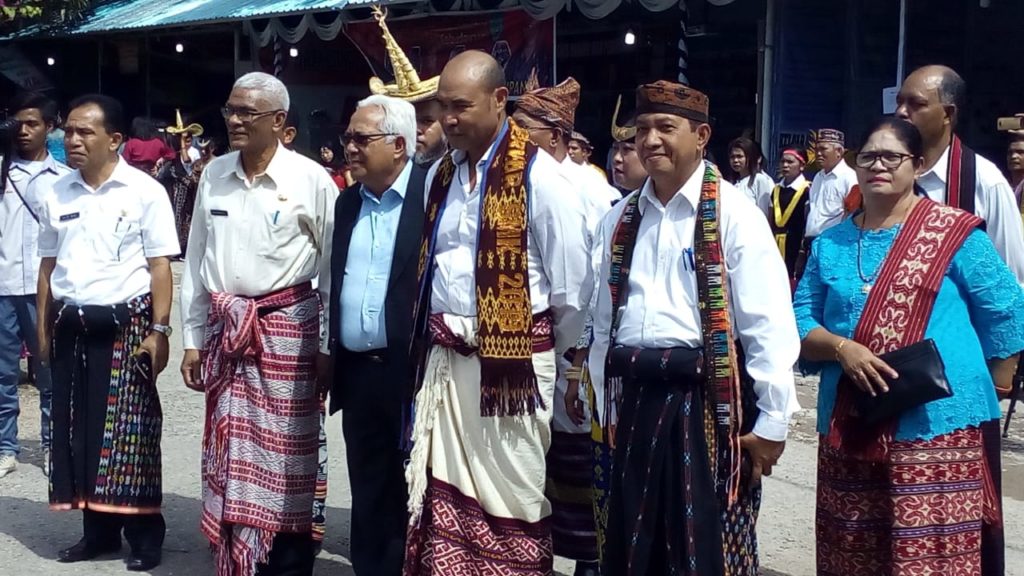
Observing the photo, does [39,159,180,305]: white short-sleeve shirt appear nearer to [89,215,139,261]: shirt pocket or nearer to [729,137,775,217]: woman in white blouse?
[89,215,139,261]: shirt pocket

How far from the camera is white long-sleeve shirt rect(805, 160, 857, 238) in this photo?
10516mm

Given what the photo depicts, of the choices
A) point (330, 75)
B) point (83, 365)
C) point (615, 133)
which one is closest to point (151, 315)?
point (83, 365)

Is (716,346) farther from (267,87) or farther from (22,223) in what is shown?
(22,223)

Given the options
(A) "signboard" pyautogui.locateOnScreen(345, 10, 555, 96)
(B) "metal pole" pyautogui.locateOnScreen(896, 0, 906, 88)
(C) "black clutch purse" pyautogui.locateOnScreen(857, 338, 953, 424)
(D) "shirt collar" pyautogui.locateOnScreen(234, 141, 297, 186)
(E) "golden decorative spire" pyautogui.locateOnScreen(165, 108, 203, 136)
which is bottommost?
(C) "black clutch purse" pyautogui.locateOnScreen(857, 338, 953, 424)

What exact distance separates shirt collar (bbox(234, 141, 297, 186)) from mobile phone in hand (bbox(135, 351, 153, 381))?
3.28 ft

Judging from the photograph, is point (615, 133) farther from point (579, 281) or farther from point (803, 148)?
point (803, 148)

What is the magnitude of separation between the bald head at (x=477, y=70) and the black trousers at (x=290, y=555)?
1.95 meters

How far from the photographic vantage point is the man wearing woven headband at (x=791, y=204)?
11.2 meters

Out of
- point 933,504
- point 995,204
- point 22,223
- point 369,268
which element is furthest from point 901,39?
point 933,504

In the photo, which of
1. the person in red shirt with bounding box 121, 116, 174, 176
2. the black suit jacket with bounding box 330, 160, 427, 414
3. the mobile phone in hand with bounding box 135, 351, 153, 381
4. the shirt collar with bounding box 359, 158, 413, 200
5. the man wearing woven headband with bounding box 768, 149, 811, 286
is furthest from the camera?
the person in red shirt with bounding box 121, 116, 174, 176

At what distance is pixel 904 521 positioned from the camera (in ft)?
12.4

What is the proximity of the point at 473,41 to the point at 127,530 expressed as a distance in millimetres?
9607

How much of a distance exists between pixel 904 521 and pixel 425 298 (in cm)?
170

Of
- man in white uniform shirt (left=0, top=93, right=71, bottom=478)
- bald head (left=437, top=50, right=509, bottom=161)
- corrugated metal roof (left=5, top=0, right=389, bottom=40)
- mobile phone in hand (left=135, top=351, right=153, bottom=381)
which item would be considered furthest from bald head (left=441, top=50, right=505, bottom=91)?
corrugated metal roof (left=5, top=0, right=389, bottom=40)
